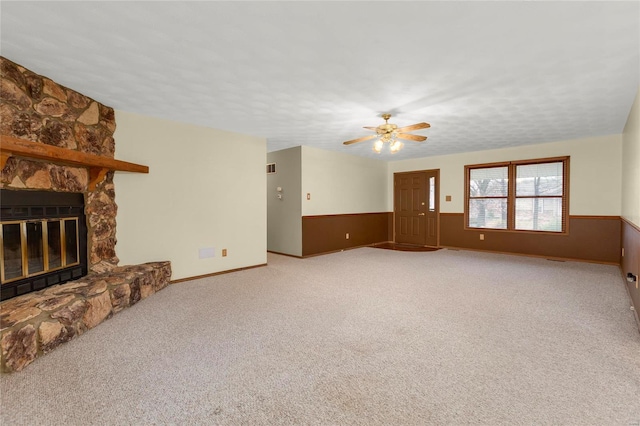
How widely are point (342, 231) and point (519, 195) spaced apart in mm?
3711

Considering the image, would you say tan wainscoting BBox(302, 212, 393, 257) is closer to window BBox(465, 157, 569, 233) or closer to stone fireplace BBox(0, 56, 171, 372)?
window BBox(465, 157, 569, 233)

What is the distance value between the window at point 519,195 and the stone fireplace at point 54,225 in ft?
21.1

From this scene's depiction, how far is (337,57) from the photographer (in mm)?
2400

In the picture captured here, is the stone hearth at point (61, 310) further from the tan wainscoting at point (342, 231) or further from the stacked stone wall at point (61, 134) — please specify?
the tan wainscoting at point (342, 231)

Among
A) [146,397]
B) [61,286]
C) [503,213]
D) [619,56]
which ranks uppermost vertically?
[619,56]

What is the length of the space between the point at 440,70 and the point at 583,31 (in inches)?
36.7

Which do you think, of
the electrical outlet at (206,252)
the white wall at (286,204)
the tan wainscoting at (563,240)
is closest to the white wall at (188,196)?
the electrical outlet at (206,252)

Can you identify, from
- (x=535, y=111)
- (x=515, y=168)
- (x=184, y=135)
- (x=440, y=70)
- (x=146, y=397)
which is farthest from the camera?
(x=515, y=168)

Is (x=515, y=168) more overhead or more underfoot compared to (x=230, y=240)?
more overhead

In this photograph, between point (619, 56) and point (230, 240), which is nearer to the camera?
point (619, 56)

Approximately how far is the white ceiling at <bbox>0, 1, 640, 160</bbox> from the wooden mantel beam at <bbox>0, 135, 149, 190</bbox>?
70 cm

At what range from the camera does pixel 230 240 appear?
4.80 metres

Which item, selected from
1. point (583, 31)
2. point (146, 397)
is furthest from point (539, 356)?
point (146, 397)

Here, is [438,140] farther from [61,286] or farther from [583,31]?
[61,286]
